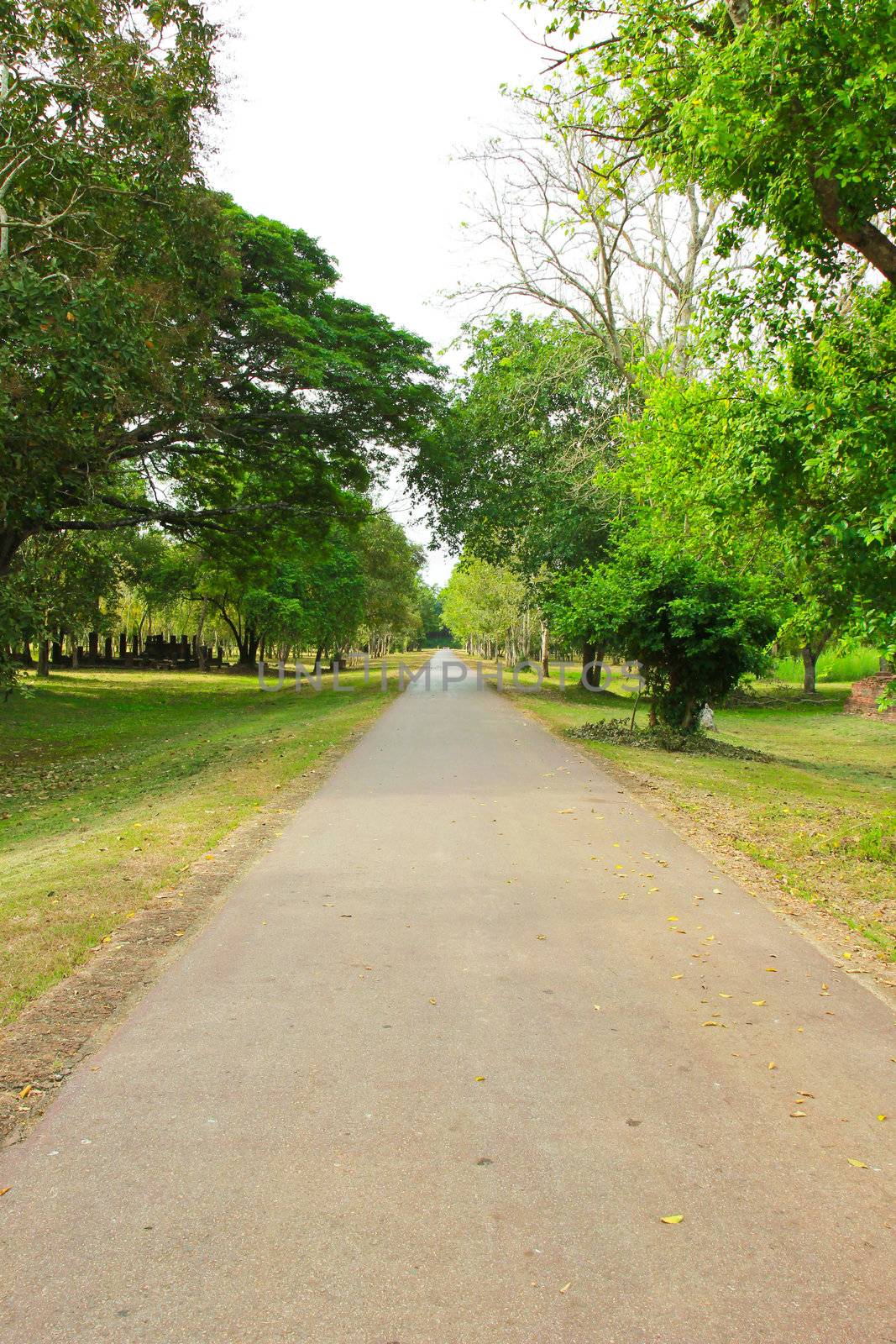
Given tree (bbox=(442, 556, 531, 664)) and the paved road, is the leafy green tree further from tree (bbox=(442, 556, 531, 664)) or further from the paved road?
the paved road

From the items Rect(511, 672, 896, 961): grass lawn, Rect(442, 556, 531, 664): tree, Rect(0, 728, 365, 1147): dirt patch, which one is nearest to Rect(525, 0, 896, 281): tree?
Rect(511, 672, 896, 961): grass lawn

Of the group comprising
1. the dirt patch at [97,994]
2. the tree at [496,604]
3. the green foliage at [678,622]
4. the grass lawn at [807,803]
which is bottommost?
the dirt patch at [97,994]

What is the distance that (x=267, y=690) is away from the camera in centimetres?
3272

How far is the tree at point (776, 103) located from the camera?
20.6ft

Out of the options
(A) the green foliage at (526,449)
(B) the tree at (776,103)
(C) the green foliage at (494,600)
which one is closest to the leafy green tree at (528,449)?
(A) the green foliage at (526,449)

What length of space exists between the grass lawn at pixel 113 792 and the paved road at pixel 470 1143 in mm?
846

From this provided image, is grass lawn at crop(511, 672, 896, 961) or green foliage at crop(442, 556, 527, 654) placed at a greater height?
green foliage at crop(442, 556, 527, 654)

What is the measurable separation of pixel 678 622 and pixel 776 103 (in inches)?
353

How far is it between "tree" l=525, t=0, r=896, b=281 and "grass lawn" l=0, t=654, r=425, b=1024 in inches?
271

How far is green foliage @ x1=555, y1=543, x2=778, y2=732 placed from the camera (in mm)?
14586

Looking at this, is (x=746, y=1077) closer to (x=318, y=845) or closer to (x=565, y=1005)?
(x=565, y=1005)

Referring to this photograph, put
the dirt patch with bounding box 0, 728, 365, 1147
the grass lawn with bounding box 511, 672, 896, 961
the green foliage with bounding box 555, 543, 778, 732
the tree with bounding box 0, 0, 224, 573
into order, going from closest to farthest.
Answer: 1. the dirt patch with bounding box 0, 728, 365, 1147
2. the grass lawn with bounding box 511, 672, 896, 961
3. the tree with bounding box 0, 0, 224, 573
4. the green foliage with bounding box 555, 543, 778, 732

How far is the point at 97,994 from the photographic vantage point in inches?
179

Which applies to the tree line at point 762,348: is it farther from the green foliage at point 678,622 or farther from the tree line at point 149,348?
the tree line at point 149,348
